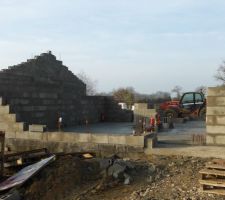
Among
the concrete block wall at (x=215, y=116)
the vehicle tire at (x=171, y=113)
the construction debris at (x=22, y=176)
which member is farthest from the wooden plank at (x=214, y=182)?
the vehicle tire at (x=171, y=113)

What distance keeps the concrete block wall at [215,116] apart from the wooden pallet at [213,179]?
317cm

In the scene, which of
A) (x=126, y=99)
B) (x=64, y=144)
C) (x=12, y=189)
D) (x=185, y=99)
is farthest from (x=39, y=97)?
(x=126, y=99)

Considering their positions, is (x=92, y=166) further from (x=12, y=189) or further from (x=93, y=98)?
(x=93, y=98)

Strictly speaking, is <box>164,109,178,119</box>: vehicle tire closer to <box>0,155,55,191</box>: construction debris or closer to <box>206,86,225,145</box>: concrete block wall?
<box>206,86,225,145</box>: concrete block wall

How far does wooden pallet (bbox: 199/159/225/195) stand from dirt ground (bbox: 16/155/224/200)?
0.54 feet

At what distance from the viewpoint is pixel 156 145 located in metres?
13.3

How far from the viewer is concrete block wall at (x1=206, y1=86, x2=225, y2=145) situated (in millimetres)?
12781

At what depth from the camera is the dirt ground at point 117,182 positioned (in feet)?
30.8

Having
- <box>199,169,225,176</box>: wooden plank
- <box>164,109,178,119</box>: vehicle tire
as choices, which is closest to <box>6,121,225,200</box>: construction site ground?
<box>199,169,225,176</box>: wooden plank

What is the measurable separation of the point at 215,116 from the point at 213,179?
150 inches

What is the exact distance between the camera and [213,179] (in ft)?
30.7

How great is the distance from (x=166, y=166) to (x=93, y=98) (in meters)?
12.9

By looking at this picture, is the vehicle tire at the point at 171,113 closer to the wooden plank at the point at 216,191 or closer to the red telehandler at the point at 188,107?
the red telehandler at the point at 188,107

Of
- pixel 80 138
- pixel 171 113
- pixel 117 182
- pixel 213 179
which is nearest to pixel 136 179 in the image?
pixel 117 182
